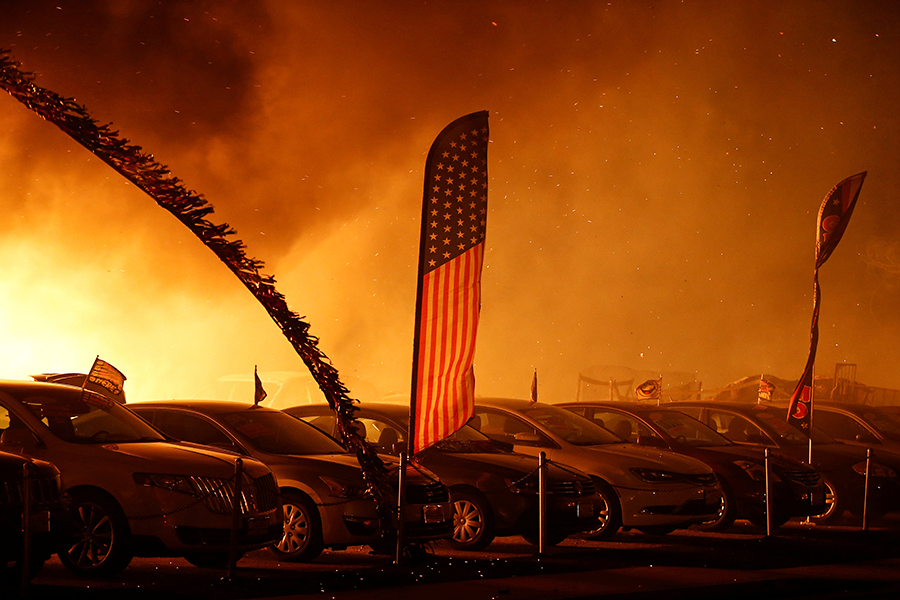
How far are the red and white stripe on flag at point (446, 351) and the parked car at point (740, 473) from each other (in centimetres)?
399

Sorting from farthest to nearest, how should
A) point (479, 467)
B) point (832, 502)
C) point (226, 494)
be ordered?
point (832, 502)
point (479, 467)
point (226, 494)

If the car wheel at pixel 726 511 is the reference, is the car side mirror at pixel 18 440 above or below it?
above

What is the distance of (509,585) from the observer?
8.45 m

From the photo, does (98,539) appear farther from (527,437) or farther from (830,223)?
(830,223)

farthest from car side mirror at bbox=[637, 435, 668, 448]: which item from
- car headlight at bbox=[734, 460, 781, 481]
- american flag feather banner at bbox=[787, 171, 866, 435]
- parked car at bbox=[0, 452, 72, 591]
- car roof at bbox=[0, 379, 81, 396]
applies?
parked car at bbox=[0, 452, 72, 591]

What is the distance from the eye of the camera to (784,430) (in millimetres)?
15539

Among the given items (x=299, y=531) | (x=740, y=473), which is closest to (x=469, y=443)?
(x=299, y=531)

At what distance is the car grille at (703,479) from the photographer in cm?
1201

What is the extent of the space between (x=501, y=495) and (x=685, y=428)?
15.1 feet

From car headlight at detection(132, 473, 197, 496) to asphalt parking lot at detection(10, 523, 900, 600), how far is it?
691 mm

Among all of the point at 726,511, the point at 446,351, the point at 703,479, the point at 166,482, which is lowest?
the point at 726,511

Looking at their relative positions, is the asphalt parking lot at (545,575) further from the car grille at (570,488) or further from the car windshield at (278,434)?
the car windshield at (278,434)

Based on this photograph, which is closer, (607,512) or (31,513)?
(31,513)

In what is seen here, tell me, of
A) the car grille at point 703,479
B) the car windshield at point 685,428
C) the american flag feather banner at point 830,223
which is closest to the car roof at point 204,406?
the car grille at point 703,479
